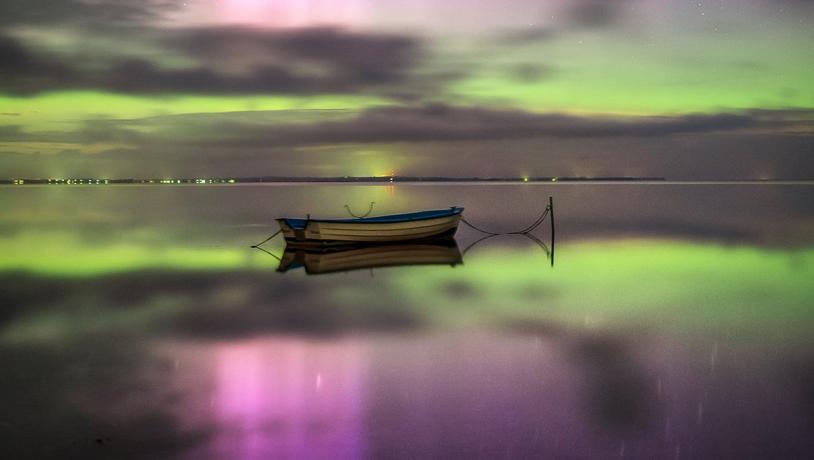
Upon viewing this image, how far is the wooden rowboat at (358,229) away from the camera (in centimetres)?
2922

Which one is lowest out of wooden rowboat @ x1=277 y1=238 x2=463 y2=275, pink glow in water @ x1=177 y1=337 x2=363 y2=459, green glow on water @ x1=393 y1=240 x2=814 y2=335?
pink glow in water @ x1=177 y1=337 x2=363 y2=459

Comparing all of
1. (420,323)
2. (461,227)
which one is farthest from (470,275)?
(461,227)

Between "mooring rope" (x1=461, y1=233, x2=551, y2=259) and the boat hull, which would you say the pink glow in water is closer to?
the boat hull

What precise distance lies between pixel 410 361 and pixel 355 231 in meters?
18.0

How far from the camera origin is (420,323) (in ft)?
49.2

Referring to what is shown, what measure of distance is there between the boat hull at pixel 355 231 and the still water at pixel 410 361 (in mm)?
4318

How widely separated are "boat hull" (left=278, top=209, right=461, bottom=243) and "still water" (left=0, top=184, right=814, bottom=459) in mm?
4318

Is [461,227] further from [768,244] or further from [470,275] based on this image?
[470,275]

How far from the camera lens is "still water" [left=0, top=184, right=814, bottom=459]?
7906 mm

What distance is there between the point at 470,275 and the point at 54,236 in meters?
26.1

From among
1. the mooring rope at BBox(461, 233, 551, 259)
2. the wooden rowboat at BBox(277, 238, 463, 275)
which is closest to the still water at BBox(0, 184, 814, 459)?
the wooden rowboat at BBox(277, 238, 463, 275)

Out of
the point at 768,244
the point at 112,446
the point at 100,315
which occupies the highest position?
the point at 768,244

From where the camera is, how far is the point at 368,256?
92.8 ft

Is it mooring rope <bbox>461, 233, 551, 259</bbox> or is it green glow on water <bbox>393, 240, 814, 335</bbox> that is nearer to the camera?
green glow on water <bbox>393, 240, 814, 335</bbox>
